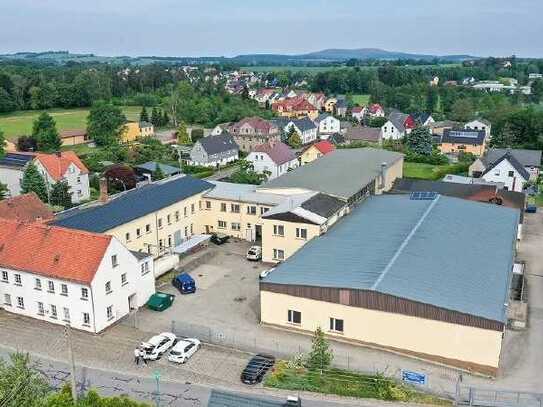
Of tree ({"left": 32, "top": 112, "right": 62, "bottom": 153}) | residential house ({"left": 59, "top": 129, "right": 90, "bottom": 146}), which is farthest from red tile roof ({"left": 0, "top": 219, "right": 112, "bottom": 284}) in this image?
residential house ({"left": 59, "top": 129, "right": 90, "bottom": 146})

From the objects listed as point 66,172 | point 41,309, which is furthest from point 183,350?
point 66,172

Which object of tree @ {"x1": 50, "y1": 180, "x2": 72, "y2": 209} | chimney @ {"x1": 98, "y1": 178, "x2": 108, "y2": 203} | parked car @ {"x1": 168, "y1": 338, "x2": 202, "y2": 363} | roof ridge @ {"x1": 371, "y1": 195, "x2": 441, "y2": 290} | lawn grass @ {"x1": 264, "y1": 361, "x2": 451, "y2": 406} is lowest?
lawn grass @ {"x1": 264, "y1": 361, "x2": 451, "y2": 406}

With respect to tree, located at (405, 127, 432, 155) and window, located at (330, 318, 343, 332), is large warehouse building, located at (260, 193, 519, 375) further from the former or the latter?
tree, located at (405, 127, 432, 155)

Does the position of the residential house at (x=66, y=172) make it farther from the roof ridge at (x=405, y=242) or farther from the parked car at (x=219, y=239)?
the roof ridge at (x=405, y=242)

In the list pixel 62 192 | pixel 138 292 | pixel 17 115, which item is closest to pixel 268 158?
pixel 62 192

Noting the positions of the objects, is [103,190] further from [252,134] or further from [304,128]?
[304,128]
